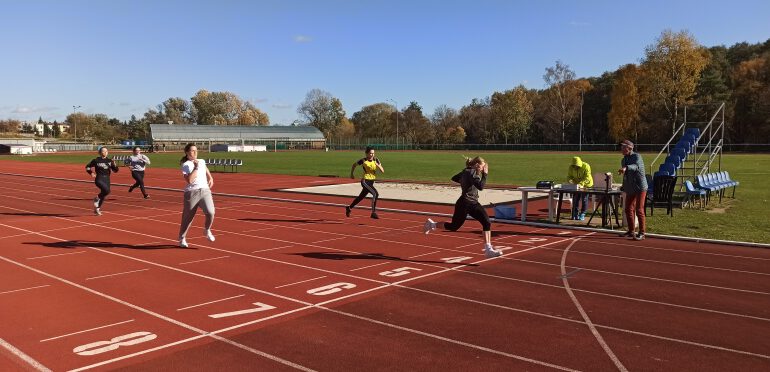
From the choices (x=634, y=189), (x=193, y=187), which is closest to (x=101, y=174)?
(x=193, y=187)

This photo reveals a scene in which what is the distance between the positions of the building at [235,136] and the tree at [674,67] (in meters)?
65.4

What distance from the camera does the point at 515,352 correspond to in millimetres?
5184

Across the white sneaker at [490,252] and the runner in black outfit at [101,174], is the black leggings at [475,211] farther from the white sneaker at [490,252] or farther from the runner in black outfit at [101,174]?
the runner in black outfit at [101,174]

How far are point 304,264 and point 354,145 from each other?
107 meters

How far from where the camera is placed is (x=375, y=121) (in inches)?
5192

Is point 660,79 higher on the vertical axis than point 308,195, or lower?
higher

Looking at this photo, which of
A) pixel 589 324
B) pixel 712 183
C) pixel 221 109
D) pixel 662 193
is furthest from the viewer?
pixel 221 109

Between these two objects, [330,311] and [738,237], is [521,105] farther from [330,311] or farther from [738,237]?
[330,311]

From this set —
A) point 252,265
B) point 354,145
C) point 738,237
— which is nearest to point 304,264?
point 252,265

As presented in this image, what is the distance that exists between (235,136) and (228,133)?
5.52ft

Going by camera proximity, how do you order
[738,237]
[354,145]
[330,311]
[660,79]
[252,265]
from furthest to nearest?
[354,145], [660,79], [738,237], [252,265], [330,311]

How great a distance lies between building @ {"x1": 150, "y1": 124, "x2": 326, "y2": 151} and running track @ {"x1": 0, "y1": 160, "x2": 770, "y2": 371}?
94.6 metres

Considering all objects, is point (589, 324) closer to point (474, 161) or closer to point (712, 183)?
point (474, 161)

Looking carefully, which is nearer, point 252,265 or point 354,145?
point 252,265
